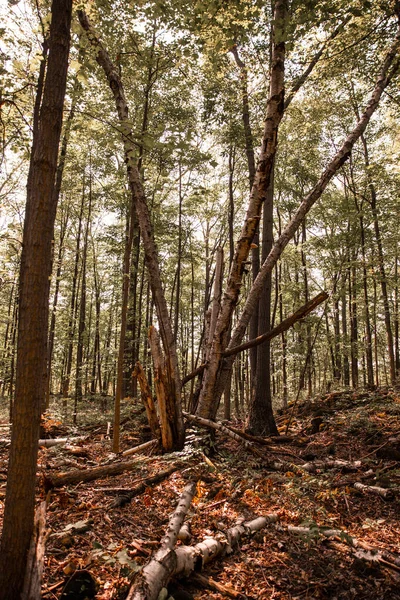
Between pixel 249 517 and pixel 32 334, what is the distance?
3008 mm

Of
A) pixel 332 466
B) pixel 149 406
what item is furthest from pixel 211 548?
pixel 149 406

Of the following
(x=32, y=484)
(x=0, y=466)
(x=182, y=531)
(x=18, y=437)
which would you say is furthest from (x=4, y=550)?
(x=0, y=466)

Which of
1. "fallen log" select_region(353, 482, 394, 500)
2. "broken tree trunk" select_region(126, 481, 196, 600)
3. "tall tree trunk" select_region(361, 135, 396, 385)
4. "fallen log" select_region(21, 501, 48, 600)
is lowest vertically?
"fallen log" select_region(353, 482, 394, 500)

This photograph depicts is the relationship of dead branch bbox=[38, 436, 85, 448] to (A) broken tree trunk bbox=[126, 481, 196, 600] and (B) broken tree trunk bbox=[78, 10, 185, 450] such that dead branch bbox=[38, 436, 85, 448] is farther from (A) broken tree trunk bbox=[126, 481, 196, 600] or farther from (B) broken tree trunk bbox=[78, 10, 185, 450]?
(A) broken tree trunk bbox=[126, 481, 196, 600]

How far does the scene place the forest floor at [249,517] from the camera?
8.79 feet

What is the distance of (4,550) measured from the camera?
207 centimetres

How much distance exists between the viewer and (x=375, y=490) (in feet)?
14.9

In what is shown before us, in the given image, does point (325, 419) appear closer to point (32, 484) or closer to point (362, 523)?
point (362, 523)

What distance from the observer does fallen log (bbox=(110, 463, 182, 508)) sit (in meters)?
3.92

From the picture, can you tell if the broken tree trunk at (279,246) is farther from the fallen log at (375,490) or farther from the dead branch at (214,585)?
the dead branch at (214,585)

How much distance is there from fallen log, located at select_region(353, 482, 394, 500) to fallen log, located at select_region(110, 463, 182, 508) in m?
2.40

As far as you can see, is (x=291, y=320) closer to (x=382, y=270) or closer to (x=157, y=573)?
(x=157, y=573)

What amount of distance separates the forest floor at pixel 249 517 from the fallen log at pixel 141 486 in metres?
0.07

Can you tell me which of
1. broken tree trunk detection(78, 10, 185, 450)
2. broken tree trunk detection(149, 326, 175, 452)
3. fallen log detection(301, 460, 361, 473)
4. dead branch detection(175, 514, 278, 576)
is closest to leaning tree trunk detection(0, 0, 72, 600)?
dead branch detection(175, 514, 278, 576)
